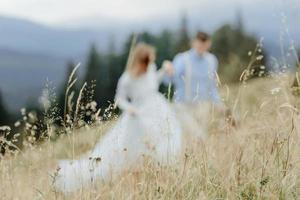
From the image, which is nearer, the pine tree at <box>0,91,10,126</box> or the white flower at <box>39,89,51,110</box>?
the white flower at <box>39,89,51,110</box>

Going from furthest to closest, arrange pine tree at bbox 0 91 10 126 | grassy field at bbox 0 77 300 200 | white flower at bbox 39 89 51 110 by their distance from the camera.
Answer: pine tree at bbox 0 91 10 126, white flower at bbox 39 89 51 110, grassy field at bbox 0 77 300 200

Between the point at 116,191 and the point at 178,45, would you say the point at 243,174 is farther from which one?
the point at 178,45

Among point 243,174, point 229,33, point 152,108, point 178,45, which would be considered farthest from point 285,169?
point 178,45

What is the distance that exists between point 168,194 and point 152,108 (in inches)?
201

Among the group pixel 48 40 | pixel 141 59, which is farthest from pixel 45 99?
pixel 48 40

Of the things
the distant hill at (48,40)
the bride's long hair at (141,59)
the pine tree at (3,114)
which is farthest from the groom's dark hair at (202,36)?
the distant hill at (48,40)

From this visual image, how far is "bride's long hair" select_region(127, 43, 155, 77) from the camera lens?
30.3 feet

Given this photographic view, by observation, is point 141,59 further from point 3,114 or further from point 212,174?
point 3,114

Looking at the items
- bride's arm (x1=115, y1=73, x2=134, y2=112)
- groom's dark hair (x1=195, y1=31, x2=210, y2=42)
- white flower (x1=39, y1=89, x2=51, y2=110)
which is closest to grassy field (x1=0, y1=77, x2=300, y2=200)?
white flower (x1=39, y1=89, x2=51, y2=110)

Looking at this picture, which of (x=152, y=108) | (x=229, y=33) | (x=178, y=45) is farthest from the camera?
(x=178, y=45)

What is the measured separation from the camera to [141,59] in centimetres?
940

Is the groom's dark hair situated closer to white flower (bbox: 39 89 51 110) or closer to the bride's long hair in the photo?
the bride's long hair

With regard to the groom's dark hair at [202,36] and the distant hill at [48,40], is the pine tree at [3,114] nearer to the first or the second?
the groom's dark hair at [202,36]

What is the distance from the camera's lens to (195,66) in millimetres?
11047
